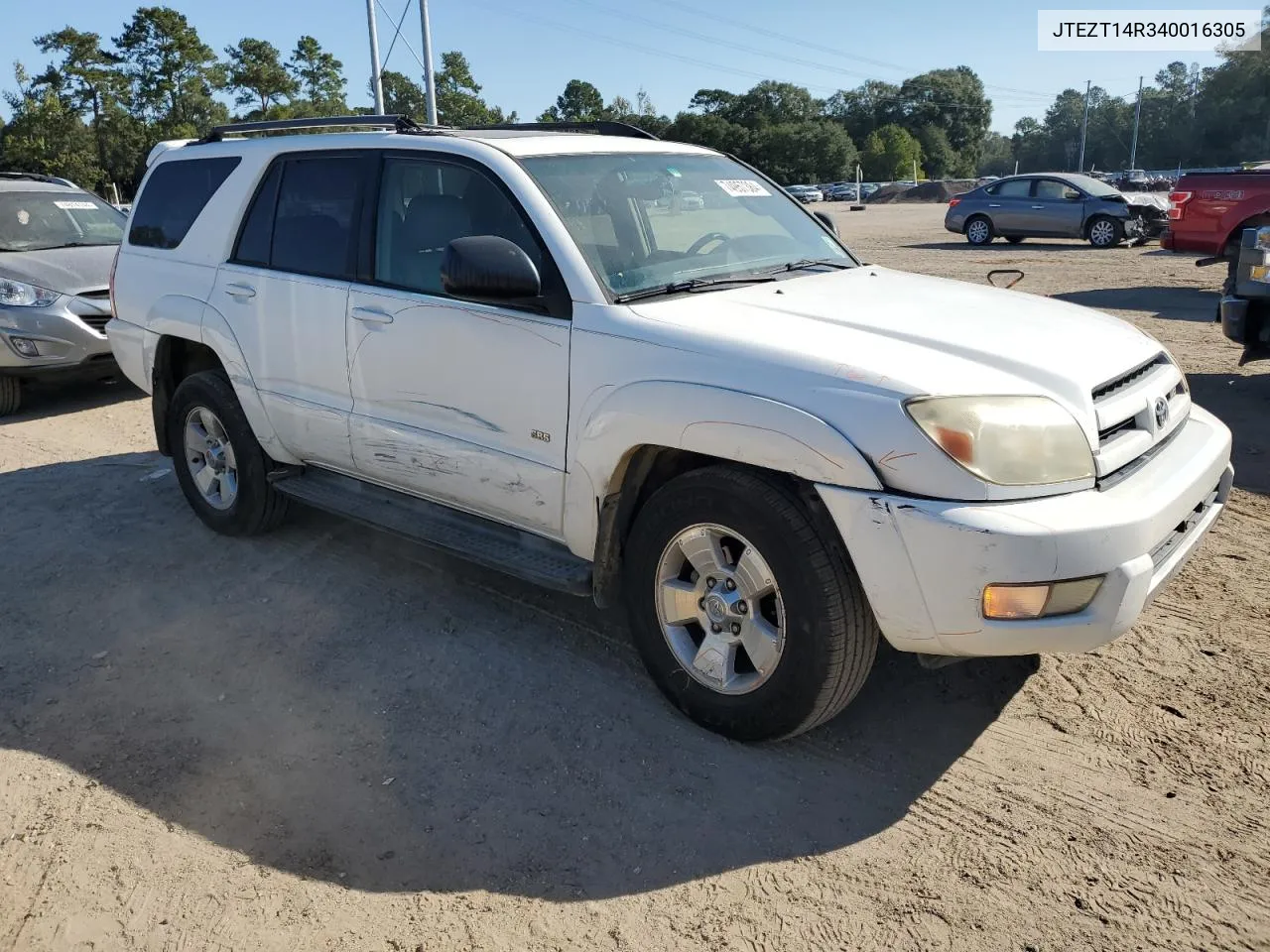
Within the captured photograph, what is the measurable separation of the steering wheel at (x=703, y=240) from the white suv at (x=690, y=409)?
2 cm

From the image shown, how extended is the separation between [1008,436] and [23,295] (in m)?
8.12

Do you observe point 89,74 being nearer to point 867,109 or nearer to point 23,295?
point 23,295

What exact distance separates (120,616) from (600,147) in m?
2.90

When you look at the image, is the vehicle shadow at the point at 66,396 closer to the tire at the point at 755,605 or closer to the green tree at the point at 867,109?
the tire at the point at 755,605

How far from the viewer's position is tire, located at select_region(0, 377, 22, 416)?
26.3ft

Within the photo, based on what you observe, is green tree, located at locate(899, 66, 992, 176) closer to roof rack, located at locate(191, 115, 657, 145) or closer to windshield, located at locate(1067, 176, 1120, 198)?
windshield, located at locate(1067, 176, 1120, 198)

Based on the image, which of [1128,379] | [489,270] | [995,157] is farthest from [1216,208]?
[995,157]

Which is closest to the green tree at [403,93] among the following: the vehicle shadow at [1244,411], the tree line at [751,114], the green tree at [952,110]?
the tree line at [751,114]

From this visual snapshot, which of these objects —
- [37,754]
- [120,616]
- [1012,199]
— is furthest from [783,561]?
[1012,199]

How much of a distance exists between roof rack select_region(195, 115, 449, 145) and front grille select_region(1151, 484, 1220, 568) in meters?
3.22

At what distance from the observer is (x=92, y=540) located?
5254mm

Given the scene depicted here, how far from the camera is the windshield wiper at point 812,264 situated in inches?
158

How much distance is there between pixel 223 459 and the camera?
5188 mm

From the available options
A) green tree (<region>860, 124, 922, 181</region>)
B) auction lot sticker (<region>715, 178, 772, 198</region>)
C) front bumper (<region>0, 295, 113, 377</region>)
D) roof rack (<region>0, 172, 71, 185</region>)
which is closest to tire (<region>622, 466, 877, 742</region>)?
auction lot sticker (<region>715, 178, 772, 198</region>)
